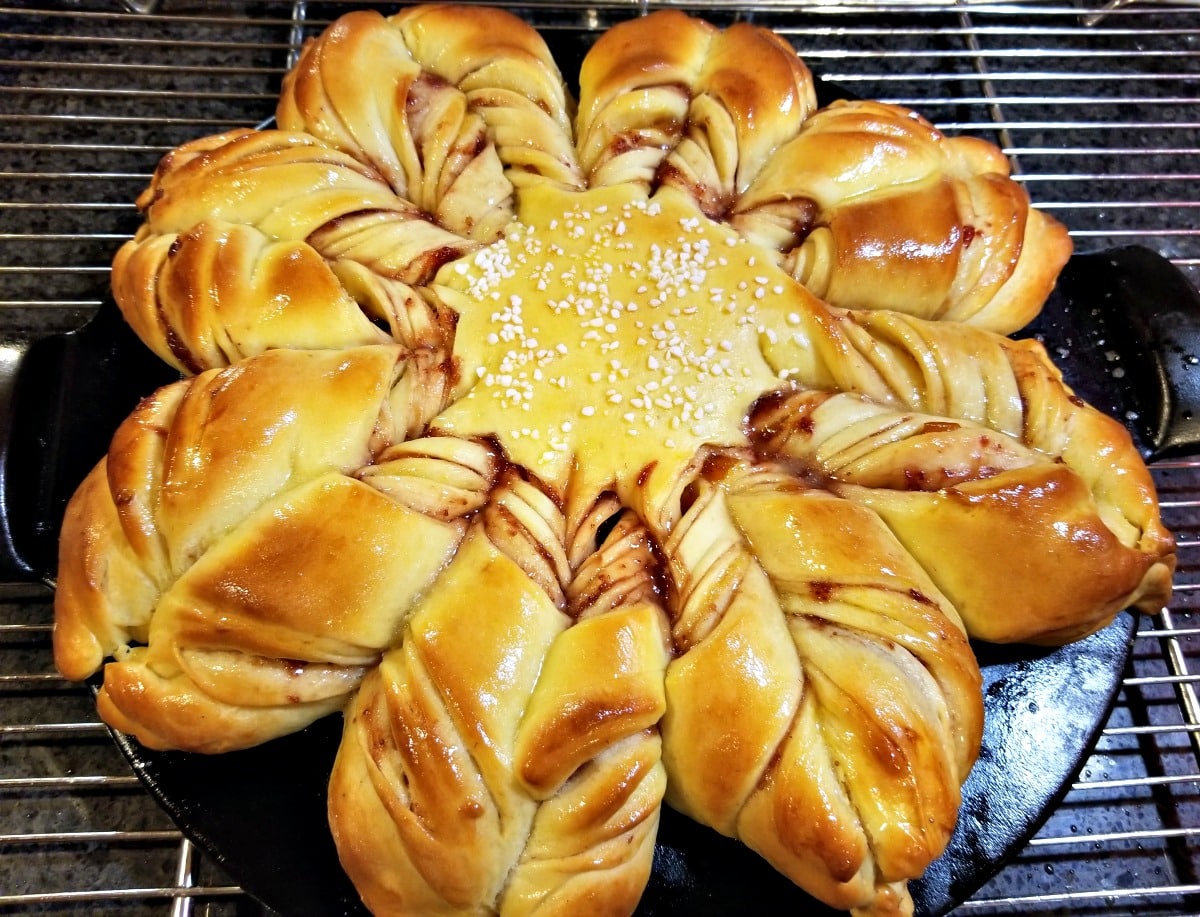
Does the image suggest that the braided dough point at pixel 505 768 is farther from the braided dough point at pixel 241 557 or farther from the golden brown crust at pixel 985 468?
the golden brown crust at pixel 985 468

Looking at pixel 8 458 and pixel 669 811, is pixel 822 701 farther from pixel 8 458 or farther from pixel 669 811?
pixel 8 458

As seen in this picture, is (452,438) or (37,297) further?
(37,297)

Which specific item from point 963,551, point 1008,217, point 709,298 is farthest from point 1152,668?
point 709,298

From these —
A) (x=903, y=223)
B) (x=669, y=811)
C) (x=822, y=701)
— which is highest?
(x=903, y=223)

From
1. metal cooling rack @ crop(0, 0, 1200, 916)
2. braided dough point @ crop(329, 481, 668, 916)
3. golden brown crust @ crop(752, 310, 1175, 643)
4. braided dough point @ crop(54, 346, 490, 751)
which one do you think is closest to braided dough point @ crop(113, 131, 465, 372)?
braided dough point @ crop(54, 346, 490, 751)

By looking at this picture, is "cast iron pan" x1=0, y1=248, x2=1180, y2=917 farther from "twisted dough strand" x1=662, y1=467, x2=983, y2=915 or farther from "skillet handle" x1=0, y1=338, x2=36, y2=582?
"twisted dough strand" x1=662, y1=467, x2=983, y2=915

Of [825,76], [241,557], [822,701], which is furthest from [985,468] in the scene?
[825,76]

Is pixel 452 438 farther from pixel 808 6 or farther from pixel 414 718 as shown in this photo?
pixel 808 6
